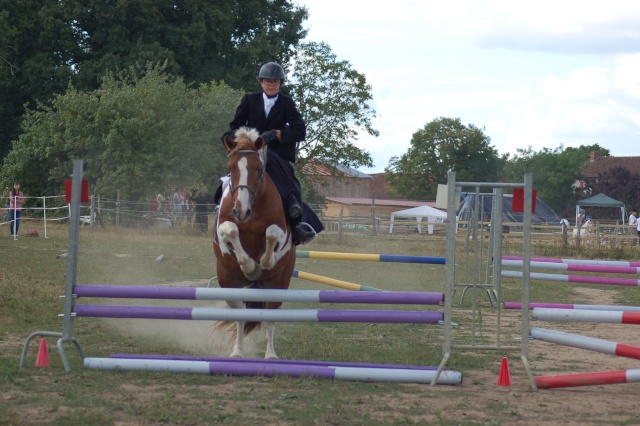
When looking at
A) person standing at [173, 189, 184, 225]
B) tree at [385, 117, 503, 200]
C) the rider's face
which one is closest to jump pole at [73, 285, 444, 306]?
the rider's face

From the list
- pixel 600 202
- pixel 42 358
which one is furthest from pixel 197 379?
pixel 600 202

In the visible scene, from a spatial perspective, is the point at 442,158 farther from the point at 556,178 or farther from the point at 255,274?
the point at 255,274

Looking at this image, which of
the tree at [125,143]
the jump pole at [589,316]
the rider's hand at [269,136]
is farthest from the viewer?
the tree at [125,143]

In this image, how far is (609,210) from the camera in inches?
2916

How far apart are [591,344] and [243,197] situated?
10.2 ft

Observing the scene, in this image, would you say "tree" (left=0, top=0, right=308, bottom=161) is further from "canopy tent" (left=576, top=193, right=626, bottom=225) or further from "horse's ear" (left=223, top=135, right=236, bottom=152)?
"horse's ear" (left=223, top=135, right=236, bottom=152)

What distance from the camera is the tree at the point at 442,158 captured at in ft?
287

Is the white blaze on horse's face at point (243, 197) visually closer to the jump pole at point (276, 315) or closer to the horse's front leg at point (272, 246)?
the horse's front leg at point (272, 246)

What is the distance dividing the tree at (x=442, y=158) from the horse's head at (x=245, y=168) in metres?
78.2

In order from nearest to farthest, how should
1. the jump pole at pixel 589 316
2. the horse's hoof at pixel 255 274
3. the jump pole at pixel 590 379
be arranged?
the jump pole at pixel 590 379
the jump pole at pixel 589 316
the horse's hoof at pixel 255 274

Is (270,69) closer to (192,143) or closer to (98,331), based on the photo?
(98,331)

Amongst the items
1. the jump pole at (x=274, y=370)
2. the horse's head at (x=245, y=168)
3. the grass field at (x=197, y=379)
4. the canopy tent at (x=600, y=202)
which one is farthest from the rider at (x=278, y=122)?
the canopy tent at (x=600, y=202)

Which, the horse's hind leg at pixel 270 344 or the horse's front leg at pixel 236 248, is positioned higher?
the horse's front leg at pixel 236 248

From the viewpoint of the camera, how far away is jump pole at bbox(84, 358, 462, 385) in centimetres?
701
